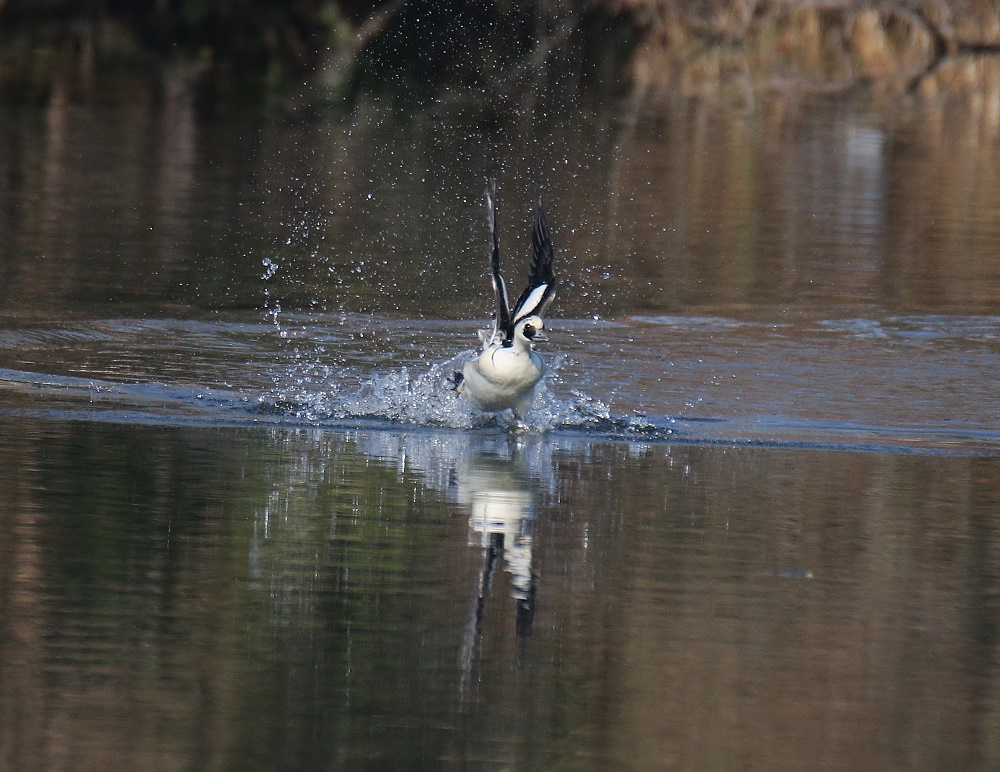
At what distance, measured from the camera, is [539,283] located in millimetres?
9031

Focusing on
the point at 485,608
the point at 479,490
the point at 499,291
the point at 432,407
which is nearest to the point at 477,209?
the point at 432,407

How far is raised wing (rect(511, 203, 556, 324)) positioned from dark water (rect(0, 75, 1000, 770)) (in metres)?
0.45

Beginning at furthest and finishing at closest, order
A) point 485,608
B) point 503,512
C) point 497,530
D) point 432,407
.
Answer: point 432,407, point 503,512, point 497,530, point 485,608

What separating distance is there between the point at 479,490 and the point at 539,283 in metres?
1.92

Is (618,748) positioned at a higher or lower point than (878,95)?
lower

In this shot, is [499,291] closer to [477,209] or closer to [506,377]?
[506,377]

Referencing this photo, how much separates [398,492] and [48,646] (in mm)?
2132

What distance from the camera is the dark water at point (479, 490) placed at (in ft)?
15.8

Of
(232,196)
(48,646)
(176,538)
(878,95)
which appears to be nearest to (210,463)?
(176,538)

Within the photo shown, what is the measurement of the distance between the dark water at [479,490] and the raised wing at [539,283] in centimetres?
45

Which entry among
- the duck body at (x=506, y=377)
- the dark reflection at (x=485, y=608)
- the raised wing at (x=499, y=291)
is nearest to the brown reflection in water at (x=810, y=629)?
the dark reflection at (x=485, y=608)

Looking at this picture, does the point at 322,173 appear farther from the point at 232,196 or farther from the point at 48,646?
the point at 48,646

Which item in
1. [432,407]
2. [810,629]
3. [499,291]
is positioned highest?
[499,291]

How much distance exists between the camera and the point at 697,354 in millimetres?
10680
